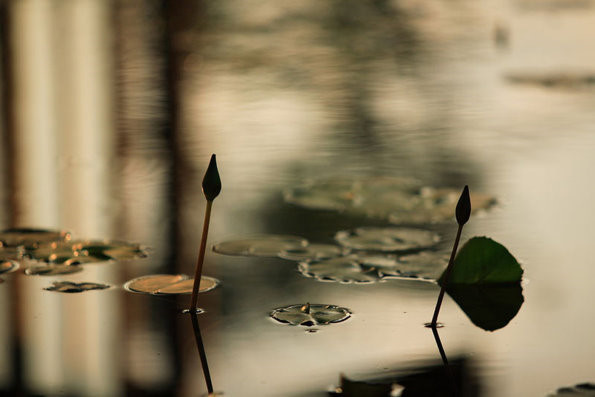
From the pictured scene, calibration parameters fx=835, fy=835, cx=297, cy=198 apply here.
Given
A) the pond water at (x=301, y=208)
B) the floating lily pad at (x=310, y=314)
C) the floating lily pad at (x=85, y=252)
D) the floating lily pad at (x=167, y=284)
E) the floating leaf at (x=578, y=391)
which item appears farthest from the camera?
the floating lily pad at (x=85, y=252)

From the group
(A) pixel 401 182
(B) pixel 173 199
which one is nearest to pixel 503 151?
(A) pixel 401 182

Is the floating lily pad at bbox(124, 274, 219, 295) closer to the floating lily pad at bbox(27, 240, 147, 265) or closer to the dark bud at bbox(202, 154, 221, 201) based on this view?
the floating lily pad at bbox(27, 240, 147, 265)

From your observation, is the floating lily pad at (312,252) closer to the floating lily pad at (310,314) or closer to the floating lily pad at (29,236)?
the floating lily pad at (310,314)

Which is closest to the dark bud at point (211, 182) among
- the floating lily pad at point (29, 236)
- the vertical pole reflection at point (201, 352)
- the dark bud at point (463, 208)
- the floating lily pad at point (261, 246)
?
the vertical pole reflection at point (201, 352)

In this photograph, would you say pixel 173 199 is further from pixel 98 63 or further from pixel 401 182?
pixel 98 63

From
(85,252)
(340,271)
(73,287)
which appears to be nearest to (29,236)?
(85,252)

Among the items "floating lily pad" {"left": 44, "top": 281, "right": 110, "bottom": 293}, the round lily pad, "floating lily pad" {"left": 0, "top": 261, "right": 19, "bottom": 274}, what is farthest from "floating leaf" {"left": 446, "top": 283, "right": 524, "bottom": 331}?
"floating lily pad" {"left": 0, "top": 261, "right": 19, "bottom": 274}
